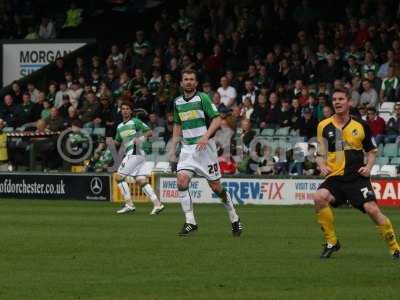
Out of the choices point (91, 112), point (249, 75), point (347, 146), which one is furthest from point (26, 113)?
point (347, 146)

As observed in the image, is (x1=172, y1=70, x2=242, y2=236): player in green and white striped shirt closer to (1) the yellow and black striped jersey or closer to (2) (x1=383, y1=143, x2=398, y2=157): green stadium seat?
(1) the yellow and black striped jersey

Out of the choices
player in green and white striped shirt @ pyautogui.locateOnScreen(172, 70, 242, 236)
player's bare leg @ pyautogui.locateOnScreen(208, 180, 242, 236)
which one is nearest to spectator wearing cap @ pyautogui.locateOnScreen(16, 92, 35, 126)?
player in green and white striped shirt @ pyautogui.locateOnScreen(172, 70, 242, 236)

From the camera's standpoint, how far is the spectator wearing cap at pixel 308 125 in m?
26.9

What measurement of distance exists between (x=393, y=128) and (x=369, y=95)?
4.22 ft

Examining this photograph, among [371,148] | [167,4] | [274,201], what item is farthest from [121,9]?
[371,148]

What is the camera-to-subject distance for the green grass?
10.4 meters

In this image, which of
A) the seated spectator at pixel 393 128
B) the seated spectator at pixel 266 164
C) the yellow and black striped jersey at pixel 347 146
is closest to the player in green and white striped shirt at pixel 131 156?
the seated spectator at pixel 266 164

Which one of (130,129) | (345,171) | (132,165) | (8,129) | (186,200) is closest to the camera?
(345,171)

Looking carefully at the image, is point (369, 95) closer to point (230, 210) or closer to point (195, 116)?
point (195, 116)

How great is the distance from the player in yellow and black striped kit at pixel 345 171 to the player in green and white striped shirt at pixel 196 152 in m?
3.29

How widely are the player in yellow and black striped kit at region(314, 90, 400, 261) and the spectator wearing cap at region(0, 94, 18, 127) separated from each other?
21.1 metres

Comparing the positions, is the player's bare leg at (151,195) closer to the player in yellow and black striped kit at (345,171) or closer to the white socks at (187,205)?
the white socks at (187,205)

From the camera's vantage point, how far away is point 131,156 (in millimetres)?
22562

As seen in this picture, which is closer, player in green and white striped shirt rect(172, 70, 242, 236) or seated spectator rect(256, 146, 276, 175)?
player in green and white striped shirt rect(172, 70, 242, 236)
